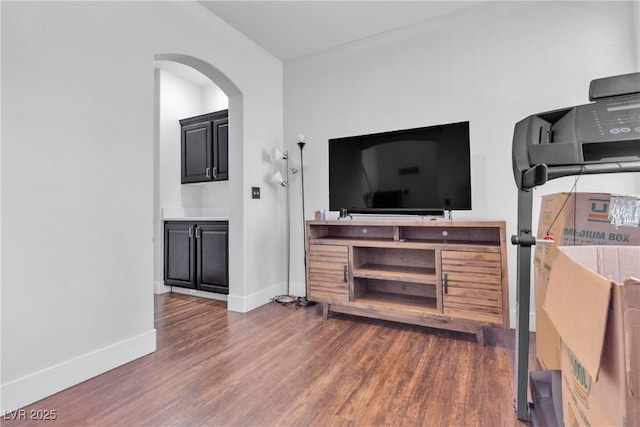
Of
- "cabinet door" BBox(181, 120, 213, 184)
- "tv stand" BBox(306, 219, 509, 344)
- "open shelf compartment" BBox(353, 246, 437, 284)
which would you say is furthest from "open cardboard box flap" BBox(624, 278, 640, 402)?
"cabinet door" BBox(181, 120, 213, 184)

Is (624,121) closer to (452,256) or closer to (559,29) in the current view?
(452,256)

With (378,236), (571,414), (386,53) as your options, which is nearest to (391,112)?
(386,53)

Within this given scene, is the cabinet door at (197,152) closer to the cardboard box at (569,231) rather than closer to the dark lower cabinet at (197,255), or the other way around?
the dark lower cabinet at (197,255)

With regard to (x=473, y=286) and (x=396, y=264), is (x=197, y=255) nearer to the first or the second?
(x=396, y=264)

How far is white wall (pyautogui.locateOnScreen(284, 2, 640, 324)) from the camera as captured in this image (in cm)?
218

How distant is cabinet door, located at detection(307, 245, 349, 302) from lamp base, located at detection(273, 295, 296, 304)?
1.52 ft

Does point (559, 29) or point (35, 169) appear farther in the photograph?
point (559, 29)

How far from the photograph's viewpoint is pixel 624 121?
1.02m

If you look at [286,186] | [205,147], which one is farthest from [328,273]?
[205,147]

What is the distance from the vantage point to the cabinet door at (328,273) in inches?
101

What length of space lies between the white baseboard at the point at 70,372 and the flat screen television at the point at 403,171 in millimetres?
1841

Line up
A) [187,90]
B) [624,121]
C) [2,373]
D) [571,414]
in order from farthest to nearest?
[187,90]
[2,373]
[624,121]
[571,414]

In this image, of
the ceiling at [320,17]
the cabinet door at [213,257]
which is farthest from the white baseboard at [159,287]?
the ceiling at [320,17]

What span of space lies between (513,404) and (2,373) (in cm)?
235
